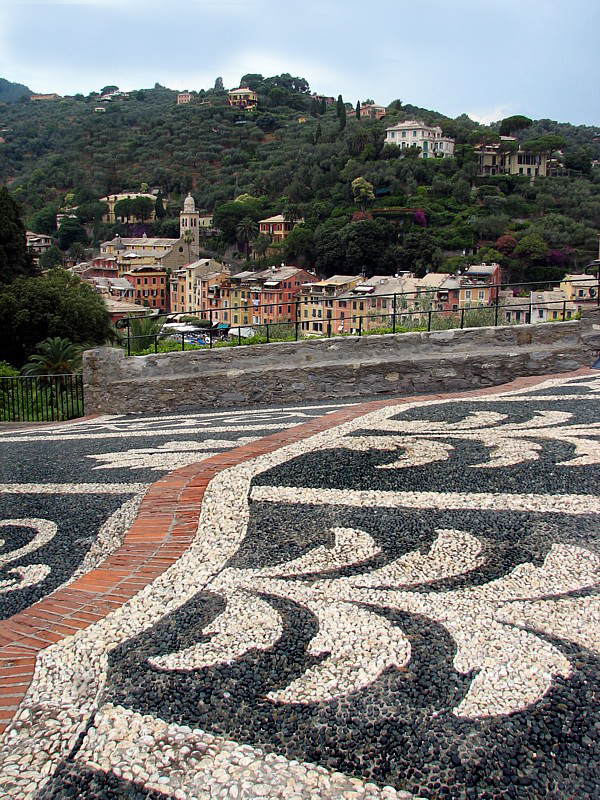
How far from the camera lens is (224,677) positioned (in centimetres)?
273

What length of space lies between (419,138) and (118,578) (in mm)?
111535

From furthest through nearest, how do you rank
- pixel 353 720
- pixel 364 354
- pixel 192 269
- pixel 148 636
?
pixel 192 269 < pixel 364 354 < pixel 148 636 < pixel 353 720

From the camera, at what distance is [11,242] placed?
29703mm

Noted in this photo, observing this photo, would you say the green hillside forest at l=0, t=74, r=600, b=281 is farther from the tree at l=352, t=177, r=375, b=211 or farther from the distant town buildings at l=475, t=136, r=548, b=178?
the distant town buildings at l=475, t=136, r=548, b=178

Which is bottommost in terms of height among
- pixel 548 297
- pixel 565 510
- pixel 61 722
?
pixel 61 722

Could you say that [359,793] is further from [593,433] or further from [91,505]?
[593,433]

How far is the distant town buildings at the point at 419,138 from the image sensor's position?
346 feet

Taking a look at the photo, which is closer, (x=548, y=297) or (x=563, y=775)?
(x=563, y=775)

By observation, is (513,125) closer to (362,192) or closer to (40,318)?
(362,192)

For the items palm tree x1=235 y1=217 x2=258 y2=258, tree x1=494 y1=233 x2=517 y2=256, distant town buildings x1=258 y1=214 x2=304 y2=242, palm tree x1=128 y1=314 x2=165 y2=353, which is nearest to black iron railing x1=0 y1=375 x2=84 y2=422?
palm tree x1=128 y1=314 x2=165 y2=353

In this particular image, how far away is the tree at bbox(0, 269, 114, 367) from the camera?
1032 inches

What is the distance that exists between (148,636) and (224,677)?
1.62 ft

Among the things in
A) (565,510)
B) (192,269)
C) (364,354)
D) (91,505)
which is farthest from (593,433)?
(192,269)

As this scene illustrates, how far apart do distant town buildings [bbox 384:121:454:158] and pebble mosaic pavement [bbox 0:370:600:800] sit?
105607mm
